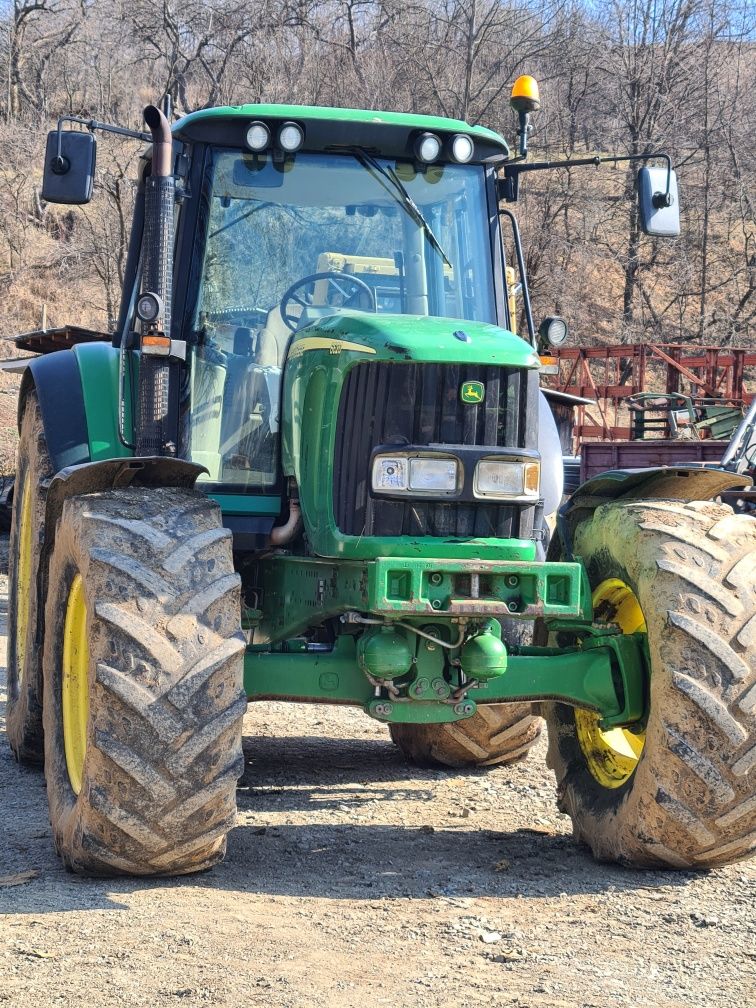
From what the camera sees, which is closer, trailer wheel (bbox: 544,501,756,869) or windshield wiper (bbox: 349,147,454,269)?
trailer wheel (bbox: 544,501,756,869)

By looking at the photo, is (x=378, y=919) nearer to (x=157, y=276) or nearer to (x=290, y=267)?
(x=157, y=276)

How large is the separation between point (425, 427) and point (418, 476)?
0.16m

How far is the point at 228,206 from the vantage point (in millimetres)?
5453

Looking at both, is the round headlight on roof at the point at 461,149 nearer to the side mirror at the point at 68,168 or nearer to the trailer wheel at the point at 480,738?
the side mirror at the point at 68,168

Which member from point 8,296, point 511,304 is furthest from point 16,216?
point 511,304

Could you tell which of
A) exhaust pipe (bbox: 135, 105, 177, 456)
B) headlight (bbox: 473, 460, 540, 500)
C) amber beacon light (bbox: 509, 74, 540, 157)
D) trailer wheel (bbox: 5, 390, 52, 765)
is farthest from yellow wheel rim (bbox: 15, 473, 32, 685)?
amber beacon light (bbox: 509, 74, 540, 157)

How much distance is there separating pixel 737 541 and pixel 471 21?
29230 millimetres

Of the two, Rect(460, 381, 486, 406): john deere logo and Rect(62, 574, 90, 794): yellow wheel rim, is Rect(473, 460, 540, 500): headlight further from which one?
Rect(62, 574, 90, 794): yellow wheel rim

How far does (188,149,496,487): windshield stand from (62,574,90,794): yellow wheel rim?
2.55 ft

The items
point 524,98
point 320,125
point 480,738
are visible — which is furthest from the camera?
point 480,738

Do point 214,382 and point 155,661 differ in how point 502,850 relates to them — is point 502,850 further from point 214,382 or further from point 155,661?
point 214,382

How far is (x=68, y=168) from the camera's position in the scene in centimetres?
523

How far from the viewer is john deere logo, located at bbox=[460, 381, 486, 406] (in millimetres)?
4508

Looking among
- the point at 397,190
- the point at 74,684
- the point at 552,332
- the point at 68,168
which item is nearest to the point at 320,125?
the point at 397,190
